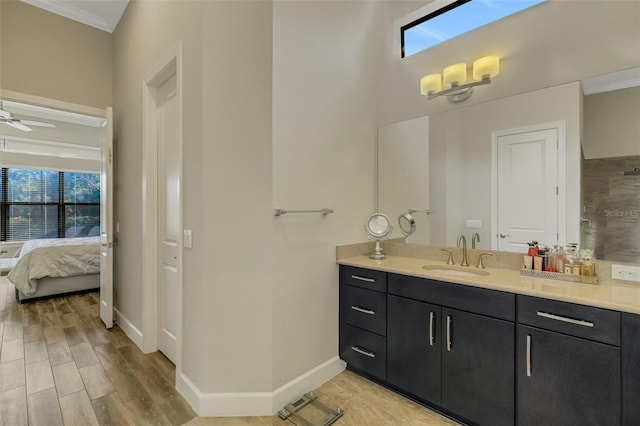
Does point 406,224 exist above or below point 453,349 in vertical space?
above

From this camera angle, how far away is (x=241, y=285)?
6.17 feet

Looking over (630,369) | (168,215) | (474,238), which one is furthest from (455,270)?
(168,215)

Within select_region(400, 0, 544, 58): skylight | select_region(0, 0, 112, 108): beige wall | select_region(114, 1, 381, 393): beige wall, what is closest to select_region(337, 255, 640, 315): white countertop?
select_region(114, 1, 381, 393): beige wall

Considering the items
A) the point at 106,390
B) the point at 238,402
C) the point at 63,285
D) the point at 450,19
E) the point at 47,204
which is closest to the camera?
the point at 238,402

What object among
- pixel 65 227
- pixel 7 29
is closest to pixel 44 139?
pixel 65 227

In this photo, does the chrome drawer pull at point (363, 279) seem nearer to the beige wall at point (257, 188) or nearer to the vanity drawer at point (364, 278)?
the vanity drawer at point (364, 278)

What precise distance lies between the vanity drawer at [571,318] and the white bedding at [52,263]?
5.40m

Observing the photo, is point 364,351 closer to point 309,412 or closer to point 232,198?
point 309,412

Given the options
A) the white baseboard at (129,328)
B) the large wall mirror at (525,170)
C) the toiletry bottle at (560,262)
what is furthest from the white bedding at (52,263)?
the toiletry bottle at (560,262)

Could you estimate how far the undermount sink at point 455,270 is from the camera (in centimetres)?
205

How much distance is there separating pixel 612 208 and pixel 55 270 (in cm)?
600

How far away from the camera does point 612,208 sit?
1.69 meters

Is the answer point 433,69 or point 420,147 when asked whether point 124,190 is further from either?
point 433,69

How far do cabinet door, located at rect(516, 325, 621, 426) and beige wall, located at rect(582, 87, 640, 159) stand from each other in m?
1.12
